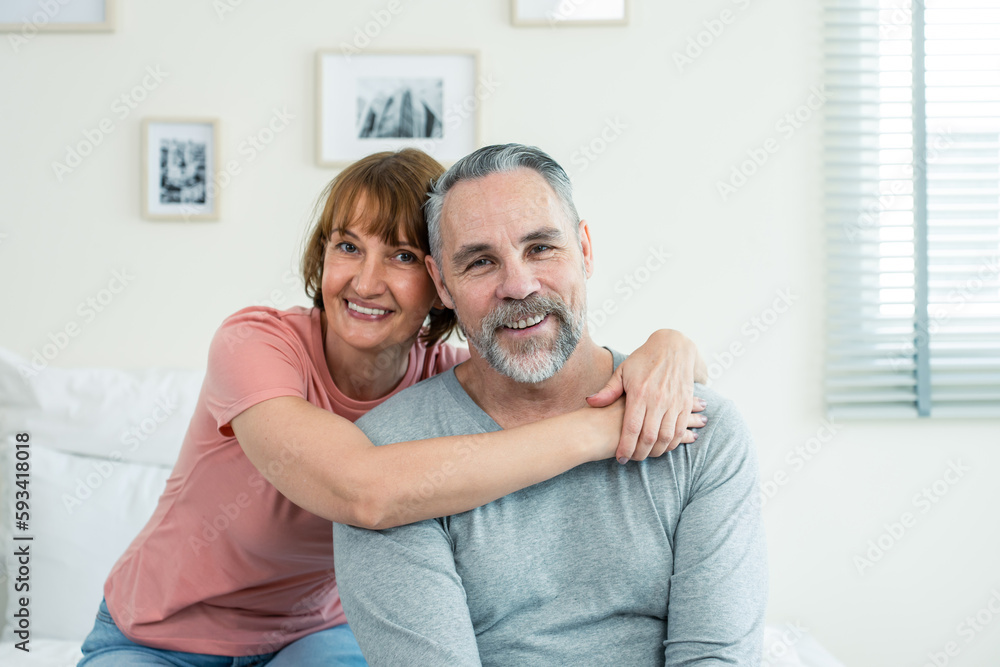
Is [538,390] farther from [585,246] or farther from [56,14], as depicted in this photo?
[56,14]

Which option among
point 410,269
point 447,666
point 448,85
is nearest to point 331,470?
point 447,666

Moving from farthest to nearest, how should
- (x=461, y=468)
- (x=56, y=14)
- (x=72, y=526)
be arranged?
(x=56, y=14) → (x=72, y=526) → (x=461, y=468)

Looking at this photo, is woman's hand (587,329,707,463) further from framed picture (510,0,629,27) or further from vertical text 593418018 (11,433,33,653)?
vertical text 593418018 (11,433,33,653)

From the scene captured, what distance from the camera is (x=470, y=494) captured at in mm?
961

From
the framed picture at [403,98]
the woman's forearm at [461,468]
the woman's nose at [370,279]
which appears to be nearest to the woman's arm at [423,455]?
the woman's forearm at [461,468]

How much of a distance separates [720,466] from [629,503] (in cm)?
15

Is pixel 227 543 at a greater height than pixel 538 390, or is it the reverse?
pixel 538 390

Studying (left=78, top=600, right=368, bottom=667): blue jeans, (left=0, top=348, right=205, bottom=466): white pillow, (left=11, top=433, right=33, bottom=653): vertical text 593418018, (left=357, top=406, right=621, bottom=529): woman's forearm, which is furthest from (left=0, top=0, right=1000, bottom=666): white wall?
(left=357, top=406, right=621, bottom=529): woman's forearm

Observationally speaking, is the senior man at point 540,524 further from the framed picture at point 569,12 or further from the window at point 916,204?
the window at point 916,204

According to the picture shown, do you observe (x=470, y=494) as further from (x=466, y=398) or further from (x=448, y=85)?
(x=448, y=85)

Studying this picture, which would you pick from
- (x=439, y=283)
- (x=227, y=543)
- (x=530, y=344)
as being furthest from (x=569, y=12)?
(x=227, y=543)

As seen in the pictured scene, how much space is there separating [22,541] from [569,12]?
6.95ft

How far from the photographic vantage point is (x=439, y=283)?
4.04 feet

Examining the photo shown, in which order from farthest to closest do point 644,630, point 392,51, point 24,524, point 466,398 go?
1. point 392,51
2. point 24,524
3. point 466,398
4. point 644,630
